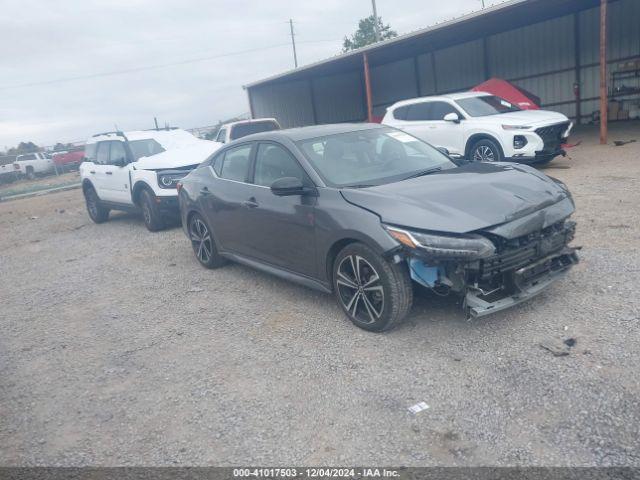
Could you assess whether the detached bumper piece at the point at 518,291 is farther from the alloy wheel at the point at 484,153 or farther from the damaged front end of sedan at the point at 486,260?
the alloy wheel at the point at 484,153

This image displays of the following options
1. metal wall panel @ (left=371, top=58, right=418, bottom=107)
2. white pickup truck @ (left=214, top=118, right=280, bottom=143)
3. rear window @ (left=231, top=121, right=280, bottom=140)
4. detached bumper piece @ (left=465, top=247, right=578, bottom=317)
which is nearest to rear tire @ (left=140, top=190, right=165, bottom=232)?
white pickup truck @ (left=214, top=118, right=280, bottom=143)

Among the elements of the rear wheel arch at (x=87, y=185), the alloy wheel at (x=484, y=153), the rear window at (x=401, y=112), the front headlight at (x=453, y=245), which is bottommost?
the alloy wheel at (x=484, y=153)

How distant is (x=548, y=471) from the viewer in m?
2.68

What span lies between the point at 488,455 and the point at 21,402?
336 cm

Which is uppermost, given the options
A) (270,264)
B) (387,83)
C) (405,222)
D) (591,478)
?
(387,83)

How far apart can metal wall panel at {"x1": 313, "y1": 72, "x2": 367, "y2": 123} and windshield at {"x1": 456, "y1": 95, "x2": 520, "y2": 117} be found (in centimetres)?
1611

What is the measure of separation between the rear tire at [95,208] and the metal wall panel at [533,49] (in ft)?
53.2

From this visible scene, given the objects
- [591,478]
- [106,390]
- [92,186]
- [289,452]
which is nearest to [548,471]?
[591,478]

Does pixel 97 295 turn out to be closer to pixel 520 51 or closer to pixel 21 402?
pixel 21 402

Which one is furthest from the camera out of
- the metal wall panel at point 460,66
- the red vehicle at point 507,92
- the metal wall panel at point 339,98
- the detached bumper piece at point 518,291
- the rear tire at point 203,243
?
the metal wall panel at point 339,98

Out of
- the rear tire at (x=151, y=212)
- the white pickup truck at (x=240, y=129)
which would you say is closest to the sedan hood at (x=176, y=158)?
the rear tire at (x=151, y=212)

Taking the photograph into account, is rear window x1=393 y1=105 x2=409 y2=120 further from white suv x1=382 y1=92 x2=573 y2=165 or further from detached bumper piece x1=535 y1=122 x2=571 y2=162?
detached bumper piece x1=535 y1=122 x2=571 y2=162

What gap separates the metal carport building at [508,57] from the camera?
17.1 m

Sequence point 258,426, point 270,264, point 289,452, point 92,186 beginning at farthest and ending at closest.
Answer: point 92,186 → point 270,264 → point 258,426 → point 289,452
